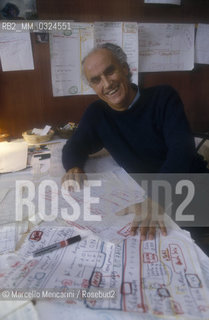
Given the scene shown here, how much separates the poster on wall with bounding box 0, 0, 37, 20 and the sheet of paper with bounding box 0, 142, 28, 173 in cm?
65

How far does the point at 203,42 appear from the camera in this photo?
150 centimetres

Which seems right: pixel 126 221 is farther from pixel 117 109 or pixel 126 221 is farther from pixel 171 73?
pixel 171 73

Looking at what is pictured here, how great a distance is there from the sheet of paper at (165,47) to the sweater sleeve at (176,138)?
589mm

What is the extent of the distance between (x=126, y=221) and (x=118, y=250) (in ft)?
0.36

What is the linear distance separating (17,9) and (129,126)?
2.80ft

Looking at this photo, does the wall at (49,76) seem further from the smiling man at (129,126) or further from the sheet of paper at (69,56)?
the smiling man at (129,126)

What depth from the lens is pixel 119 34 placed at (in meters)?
1.35

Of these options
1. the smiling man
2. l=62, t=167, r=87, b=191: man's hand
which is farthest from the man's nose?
l=62, t=167, r=87, b=191: man's hand

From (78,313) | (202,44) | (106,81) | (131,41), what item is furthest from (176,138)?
(202,44)

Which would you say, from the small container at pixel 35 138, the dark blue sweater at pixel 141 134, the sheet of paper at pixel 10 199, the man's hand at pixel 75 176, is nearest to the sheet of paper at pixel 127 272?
the sheet of paper at pixel 10 199

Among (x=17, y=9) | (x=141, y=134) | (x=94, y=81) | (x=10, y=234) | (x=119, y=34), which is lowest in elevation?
(x=10, y=234)

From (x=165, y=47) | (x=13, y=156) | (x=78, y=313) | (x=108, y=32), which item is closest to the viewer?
(x=78, y=313)

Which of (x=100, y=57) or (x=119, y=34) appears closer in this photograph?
(x=100, y=57)

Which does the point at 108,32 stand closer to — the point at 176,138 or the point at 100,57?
the point at 100,57
